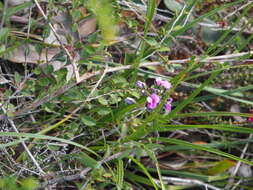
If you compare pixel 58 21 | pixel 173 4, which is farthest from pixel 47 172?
pixel 173 4

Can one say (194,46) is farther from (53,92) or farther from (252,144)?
(53,92)

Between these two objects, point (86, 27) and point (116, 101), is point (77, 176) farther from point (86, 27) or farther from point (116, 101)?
point (86, 27)

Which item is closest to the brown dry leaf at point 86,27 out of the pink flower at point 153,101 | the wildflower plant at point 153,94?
the wildflower plant at point 153,94

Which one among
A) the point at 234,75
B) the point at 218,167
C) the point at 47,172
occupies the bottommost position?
the point at 218,167

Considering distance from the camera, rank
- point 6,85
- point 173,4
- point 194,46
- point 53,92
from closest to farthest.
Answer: point 53,92 → point 6,85 → point 173,4 → point 194,46

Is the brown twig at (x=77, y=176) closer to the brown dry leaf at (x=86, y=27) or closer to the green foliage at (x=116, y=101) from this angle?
the green foliage at (x=116, y=101)

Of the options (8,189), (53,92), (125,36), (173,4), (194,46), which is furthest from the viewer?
(194,46)

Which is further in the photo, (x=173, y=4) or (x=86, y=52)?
(x=173, y=4)

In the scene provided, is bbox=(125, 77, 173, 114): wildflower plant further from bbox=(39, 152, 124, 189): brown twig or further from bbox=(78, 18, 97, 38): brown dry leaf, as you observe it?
bbox=(78, 18, 97, 38): brown dry leaf
